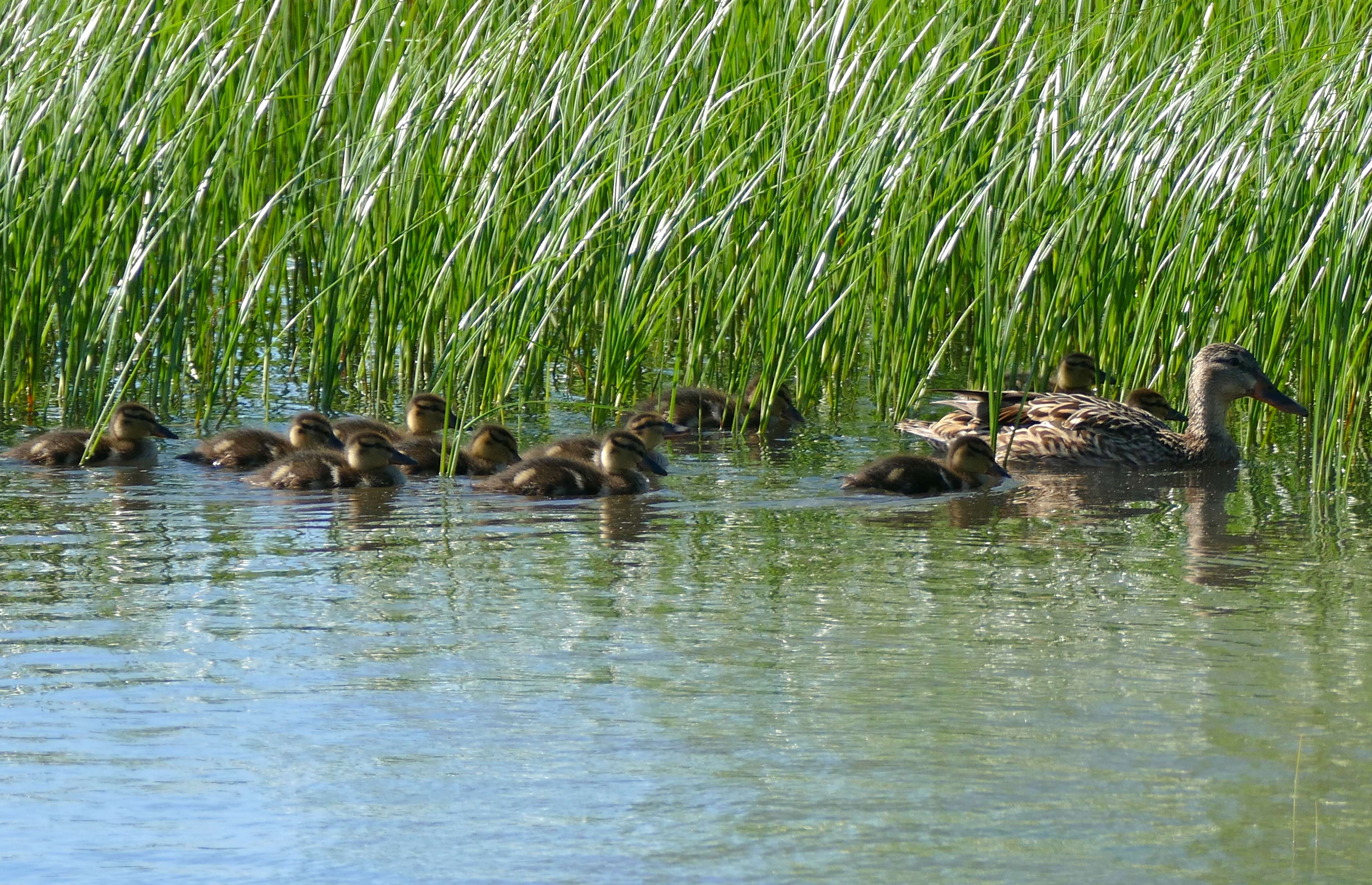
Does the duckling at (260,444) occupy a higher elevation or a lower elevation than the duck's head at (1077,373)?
lower

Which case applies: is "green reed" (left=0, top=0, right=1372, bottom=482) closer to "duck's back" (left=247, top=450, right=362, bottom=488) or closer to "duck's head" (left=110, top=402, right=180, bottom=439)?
"duck's head" (left=110, top=402, right=180, bottom=439)

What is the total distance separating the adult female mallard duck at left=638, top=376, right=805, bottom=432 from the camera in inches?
274

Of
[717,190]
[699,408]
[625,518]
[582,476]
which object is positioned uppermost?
[717,190]

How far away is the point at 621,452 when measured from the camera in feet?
19.6

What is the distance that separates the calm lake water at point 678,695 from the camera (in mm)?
2889

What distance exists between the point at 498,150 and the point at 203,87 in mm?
1244

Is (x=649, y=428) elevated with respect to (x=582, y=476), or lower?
elevated

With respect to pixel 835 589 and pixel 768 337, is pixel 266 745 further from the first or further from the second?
pixel 768 337

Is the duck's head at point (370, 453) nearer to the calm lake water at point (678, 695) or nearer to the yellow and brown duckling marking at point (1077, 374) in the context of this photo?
the calm lake water at point (678, 695)

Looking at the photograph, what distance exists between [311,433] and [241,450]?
24cm

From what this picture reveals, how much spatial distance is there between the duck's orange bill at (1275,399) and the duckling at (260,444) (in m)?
2.95

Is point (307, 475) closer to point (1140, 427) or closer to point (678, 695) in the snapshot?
point (678, 695)

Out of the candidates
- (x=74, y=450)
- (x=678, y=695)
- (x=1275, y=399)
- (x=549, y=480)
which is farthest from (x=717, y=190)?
(x=678, y=695)

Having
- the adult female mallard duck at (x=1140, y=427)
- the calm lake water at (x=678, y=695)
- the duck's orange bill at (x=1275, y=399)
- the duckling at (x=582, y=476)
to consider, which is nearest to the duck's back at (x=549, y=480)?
the duckling at (x=582, y=476)
